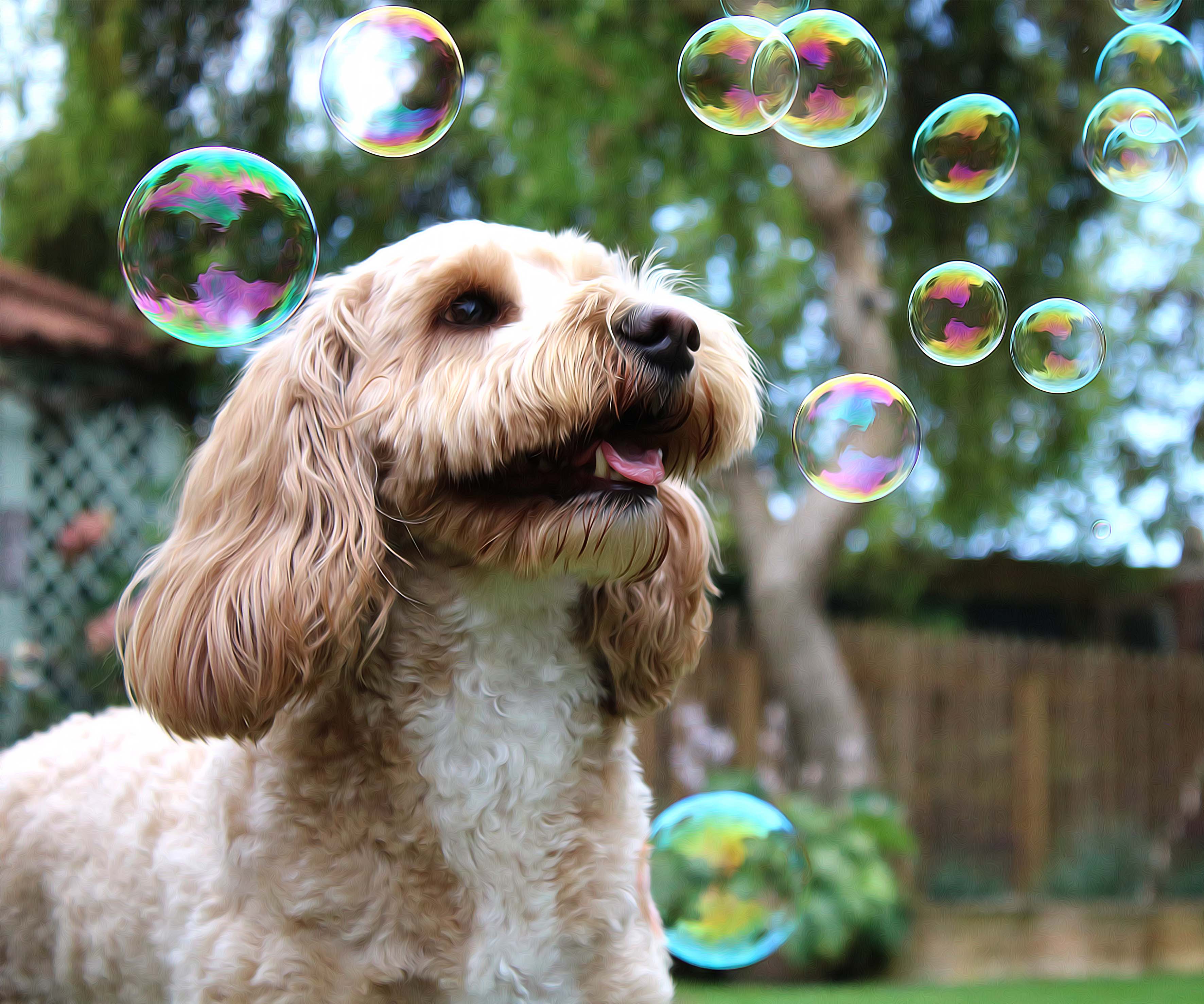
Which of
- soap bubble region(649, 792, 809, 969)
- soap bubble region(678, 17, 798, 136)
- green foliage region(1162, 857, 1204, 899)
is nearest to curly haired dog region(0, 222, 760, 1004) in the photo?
soap bubble region(649, 792, 809, 969)

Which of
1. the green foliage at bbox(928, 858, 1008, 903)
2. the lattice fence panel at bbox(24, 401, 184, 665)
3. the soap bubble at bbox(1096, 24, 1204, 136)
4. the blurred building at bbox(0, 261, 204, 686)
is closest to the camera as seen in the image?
the soap bubble at bbox(1096, 24, 1204, 136)

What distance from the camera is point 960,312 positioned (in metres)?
3.35

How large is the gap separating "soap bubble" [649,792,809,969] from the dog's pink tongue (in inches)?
44.1

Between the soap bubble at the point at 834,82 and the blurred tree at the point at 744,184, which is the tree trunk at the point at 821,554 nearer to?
the blurred tree at the point at 744,184

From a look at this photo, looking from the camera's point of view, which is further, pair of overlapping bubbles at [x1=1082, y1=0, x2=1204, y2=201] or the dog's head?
pair of overlapping bubbles at [x1=1082, y1=0, x2=1204, y2=201]

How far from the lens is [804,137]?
3514mm

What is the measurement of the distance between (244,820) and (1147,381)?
1070 centimetres

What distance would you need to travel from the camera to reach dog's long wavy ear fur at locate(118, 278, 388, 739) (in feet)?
6.41

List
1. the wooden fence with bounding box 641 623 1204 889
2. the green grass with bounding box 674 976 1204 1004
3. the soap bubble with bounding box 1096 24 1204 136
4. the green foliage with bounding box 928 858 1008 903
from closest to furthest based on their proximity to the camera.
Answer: the soap bubble with bounding box 1096 24 1204 136, the green grass with bounding box 674 976 1204 1004, the green foliage with bounding box 928 858 1008 903, the wooden fence with bounding box 641 623 1204 889

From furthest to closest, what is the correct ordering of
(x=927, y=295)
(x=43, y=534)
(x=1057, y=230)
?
1. (x=1057, y=230)
2. (x=43, y=534)
3. (x=927, y=295)

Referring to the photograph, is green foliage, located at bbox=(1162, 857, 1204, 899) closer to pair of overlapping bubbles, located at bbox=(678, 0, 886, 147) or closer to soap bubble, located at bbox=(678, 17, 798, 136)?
pair of overlapping bubbles, located at bbox=(678, 0, 886, 147)

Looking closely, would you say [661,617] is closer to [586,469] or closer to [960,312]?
[586,469]

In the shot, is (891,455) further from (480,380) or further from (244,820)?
(244,820)

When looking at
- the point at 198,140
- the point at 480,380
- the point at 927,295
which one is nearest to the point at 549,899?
the point at 480,380
